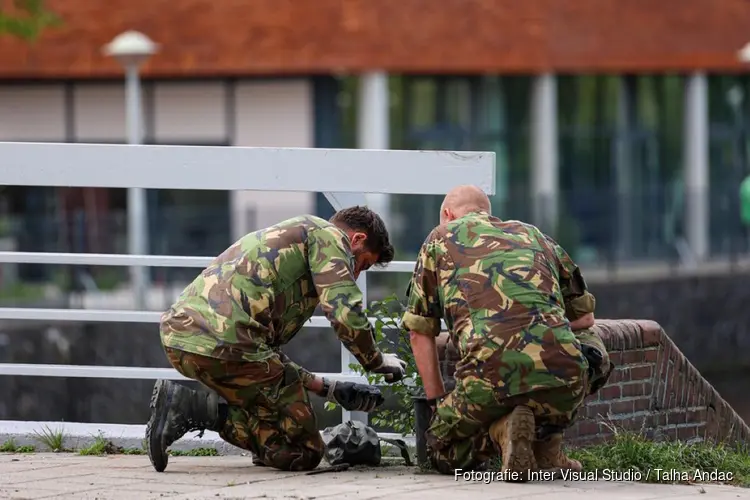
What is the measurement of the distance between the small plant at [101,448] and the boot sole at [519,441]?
6.71 ft

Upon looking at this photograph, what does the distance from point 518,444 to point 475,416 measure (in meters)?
0.23

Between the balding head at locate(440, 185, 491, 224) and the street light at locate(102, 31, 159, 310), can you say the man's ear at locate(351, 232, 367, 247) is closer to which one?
the balding head at locate(440, 185, 491, 224)

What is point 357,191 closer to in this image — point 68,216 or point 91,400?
point 91,400

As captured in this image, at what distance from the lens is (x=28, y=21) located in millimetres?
21609

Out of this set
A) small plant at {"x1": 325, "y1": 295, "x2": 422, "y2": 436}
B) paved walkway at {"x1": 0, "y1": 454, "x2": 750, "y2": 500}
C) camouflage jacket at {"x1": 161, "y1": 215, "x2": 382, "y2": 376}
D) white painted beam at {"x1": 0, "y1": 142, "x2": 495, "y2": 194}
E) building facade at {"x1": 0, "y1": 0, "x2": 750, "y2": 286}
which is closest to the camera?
paved walkway at {"x1": 0, "y1": 454, "x2": 750, "y2": 500}

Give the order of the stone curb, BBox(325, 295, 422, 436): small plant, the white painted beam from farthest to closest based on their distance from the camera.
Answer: the stone curb
the white painted beam
BBox(325, 295, 422, 436): small plant

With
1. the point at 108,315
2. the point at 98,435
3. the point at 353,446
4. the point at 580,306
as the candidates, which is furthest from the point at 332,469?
the point at 108,315

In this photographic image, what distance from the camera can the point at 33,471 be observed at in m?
6.42

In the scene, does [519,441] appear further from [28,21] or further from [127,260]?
[28,21]

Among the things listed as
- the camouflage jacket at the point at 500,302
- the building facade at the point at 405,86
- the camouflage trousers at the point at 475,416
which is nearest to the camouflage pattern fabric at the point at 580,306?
the camouflage jacket at the point at 500,302

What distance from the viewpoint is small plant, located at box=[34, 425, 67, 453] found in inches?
283

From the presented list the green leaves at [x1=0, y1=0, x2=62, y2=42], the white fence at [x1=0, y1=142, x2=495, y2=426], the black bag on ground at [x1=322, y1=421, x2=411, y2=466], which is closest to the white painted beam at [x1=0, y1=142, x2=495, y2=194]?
the white fence at [x1=0, y1=142, x2=495, y2=426]

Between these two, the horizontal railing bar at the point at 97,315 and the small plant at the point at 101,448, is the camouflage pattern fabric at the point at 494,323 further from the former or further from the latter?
the small plant at the point at 101,448

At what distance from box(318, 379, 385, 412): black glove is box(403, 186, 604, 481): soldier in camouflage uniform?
8.5 inches
